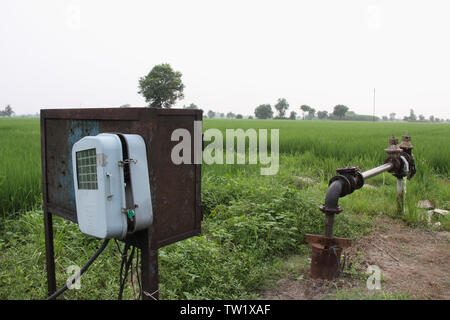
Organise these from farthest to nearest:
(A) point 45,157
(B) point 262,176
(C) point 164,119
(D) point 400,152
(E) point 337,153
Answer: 1. (E) point 337,153
2. (B) point 262,176
3. (D) point 400,152
4. (A) point 45,157
5. (C) point 164,119

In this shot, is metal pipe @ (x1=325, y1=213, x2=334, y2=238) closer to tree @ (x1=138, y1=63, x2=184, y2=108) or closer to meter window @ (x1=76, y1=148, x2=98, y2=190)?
meter window @ (x1=76, y1=148, x2=98, y2=190)

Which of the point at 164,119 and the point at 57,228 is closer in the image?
the point at 164,119

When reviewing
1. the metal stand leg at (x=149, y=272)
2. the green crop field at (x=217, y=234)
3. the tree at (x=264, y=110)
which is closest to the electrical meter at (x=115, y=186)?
the metal stand leg at (x=149, y=272)

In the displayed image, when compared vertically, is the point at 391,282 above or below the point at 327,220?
below

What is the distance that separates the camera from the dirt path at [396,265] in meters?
2.45

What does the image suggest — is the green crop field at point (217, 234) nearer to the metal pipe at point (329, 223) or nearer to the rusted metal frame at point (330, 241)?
the rusted metal frame at point (330, 241)

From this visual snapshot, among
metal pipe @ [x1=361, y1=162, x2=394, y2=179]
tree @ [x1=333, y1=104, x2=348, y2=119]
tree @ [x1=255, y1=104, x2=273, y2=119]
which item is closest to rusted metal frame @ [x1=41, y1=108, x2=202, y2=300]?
metal pipe @ [x1=361, y1=162, x2=394, y2=179]

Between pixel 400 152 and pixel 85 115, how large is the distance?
3.28 metres

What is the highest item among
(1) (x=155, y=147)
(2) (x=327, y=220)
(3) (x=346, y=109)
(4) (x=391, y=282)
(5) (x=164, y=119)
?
(3) (x=346, y=109)

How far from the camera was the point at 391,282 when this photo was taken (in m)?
2.59

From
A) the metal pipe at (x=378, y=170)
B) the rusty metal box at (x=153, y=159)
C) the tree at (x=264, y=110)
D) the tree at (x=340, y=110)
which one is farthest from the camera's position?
the tree at (x=340, y=110)

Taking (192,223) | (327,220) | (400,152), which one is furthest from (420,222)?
(192,223)

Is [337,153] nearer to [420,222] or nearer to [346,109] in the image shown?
[420,222]

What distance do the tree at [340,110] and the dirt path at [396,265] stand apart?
86.2m
